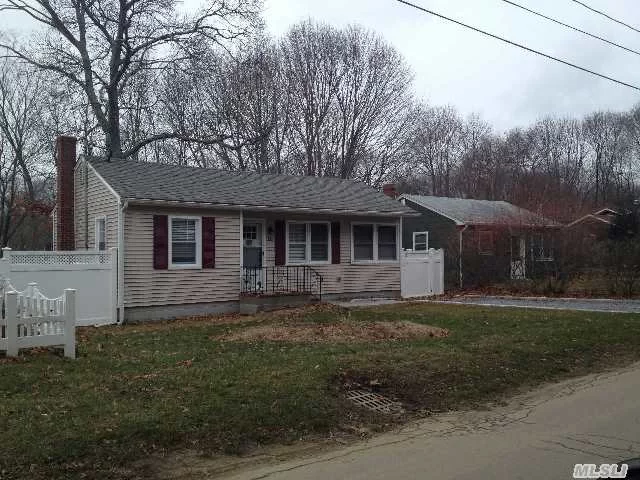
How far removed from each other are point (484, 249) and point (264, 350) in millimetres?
16709

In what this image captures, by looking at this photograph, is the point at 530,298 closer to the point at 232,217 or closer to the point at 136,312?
the point at 232,217

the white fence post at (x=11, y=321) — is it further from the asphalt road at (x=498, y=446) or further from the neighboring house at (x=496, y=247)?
the neighboring house at (x=496, y=247)

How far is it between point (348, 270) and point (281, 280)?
2.65m

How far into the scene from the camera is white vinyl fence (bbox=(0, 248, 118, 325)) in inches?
524

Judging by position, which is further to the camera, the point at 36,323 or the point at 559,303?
the point at 559,303

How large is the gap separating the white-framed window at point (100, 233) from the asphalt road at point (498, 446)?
11989 mm

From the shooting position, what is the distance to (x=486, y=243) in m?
24.9

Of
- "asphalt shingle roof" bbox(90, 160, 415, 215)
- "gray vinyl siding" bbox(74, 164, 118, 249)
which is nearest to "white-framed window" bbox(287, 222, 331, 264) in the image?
"asphalt shingle roof" bbox(90, 160, 415, 215)

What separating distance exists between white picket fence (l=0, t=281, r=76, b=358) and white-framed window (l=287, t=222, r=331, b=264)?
33.4ft

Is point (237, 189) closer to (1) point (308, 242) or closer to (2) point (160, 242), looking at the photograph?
(1) point (308, 242)

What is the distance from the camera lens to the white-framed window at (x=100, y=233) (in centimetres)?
1638

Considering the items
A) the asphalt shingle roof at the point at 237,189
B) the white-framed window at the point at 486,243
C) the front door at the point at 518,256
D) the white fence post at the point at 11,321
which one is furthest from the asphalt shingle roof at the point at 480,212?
the white fence post at the point at 11,321

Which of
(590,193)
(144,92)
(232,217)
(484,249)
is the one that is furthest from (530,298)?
(590,193)

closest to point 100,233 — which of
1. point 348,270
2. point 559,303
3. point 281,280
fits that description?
point 281,280
